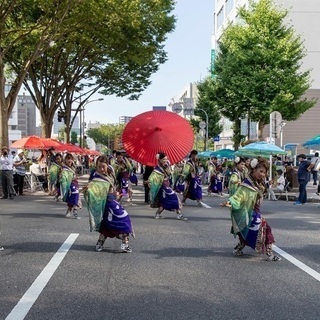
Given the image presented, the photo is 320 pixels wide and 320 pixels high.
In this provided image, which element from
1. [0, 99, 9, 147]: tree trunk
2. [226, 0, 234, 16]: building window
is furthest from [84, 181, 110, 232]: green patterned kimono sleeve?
[226, 0, 234, 16]: building window

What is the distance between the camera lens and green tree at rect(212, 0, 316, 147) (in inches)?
1239

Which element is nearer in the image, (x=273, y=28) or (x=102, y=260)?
(x=102, y=260)

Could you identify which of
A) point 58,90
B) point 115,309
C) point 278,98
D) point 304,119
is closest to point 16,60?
point 58,90

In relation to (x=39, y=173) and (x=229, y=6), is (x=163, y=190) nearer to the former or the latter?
(x=39, y=173)

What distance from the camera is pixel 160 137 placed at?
1448 centimetres

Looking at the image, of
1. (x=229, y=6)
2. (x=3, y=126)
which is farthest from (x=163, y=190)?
(x=229, y=6)

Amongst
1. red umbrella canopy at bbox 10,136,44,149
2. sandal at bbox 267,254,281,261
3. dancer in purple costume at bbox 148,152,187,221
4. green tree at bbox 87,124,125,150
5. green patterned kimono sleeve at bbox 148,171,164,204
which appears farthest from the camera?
green tree at bbox 87,124,125,150

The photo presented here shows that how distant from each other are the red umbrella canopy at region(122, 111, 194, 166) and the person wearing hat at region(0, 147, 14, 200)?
18.8 ft

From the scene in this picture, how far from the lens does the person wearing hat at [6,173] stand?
1859cm

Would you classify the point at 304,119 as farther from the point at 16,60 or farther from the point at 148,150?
the point at 148,150

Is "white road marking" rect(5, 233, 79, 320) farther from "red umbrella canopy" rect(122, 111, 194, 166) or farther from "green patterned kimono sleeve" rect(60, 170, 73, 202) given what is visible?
"red umbrella canopy" rect(122, 111, 194, 166)

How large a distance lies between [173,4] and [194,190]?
12361 mm

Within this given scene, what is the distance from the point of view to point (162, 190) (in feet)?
40.0

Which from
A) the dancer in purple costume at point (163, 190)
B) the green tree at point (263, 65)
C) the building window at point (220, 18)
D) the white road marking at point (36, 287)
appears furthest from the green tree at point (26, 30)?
the building window at point (220, 18)
